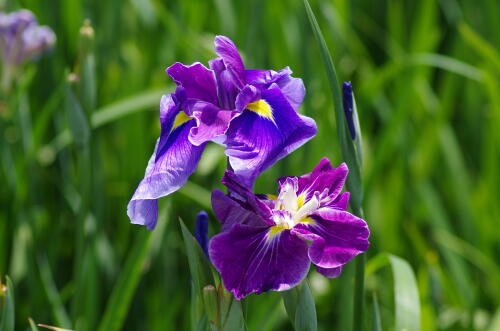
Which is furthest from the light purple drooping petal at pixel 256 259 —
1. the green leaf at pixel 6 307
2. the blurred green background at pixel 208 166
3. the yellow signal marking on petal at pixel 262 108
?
the blurred green background at pixel 208 166

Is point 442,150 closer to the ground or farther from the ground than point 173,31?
closer to the ground

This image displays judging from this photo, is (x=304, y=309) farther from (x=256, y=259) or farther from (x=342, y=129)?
(x=342, y=129)

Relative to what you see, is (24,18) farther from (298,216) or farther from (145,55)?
(298,216)

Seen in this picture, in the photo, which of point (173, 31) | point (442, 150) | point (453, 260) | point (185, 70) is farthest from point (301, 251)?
point (442, 150)

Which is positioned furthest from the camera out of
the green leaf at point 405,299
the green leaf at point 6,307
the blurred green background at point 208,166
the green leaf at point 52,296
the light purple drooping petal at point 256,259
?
the blurred green background at point 208,166

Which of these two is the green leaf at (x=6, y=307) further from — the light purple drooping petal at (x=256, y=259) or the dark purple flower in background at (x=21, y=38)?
the dark purple flower in background at (x=21, y=38)

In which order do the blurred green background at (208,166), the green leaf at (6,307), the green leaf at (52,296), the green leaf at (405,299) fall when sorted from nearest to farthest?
the green leaf at (6,307) → the green leaf at (405,299) → the green leaf at (52,296) → the blurred green background at (208,166)

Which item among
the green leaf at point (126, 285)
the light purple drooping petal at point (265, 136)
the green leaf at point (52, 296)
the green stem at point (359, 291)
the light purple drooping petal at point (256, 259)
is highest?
the light purple drooping petal at point (265, 136)

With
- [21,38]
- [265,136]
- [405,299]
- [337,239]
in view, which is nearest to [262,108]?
[265,136]
